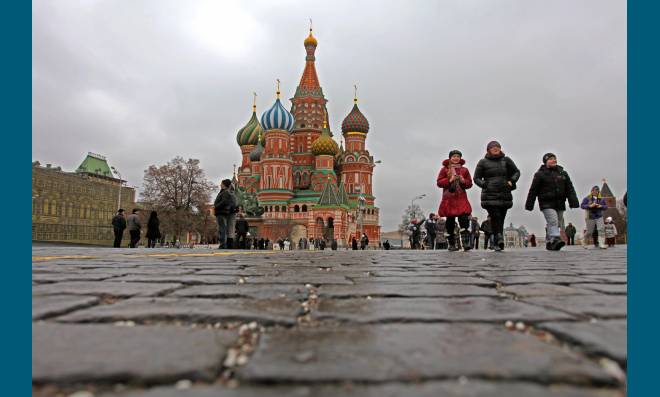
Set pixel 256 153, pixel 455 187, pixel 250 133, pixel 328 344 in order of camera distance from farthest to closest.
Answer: pixel 250 133 → pixel 256 153 → pixel 455 187 → pixel 328 344

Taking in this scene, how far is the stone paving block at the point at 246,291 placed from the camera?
8.14 feet

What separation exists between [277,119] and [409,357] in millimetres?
59092

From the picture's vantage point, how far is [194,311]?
1915 mm

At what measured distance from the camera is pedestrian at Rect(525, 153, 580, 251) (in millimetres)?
9281

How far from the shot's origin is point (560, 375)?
43.0 inches

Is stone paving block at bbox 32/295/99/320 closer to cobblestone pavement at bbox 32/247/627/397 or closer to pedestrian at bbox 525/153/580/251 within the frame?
cobblestone pavement at bbox 32/247/627/397

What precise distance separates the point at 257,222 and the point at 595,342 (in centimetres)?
5367

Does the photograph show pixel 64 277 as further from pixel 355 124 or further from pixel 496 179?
pixel 355 124

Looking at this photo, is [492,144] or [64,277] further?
[492,144]

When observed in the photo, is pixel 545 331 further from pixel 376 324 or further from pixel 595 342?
pixel 376 324

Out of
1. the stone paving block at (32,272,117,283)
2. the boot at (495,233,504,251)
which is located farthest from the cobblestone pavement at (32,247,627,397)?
the boot at (495,233,504,251)

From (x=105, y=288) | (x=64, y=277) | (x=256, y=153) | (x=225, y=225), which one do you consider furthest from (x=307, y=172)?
(x=105, y=288)

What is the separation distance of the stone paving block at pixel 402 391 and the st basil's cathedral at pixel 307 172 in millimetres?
49568

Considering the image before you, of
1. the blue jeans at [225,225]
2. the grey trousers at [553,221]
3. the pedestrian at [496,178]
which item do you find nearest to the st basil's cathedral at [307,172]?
the blue jeans at [225,225]
